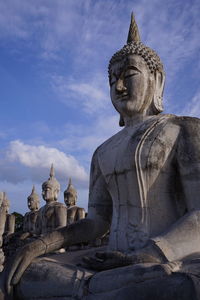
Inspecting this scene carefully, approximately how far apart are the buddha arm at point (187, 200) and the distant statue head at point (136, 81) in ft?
1.99

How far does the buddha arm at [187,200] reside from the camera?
3.28m

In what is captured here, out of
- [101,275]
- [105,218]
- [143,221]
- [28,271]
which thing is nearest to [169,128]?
[143,221]

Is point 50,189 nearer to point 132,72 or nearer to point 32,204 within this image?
point 32,204

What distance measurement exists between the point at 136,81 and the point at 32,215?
48.1 feet

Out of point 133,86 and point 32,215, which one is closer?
point 133,86

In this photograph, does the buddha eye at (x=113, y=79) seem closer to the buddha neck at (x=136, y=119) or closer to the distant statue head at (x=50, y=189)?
the buddha neck at (x=136, y=119)

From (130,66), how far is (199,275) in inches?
96.6

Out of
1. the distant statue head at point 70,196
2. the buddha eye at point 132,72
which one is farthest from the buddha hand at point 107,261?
the distant statue head at point 70,196

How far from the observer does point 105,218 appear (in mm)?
4422

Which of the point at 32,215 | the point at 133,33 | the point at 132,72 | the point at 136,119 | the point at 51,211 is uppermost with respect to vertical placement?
the point at 32,215

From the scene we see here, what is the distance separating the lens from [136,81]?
Result: 4277 mm

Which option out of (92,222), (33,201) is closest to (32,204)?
(33,201)

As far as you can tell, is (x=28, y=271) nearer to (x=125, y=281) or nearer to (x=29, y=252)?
(x=29, y=252)

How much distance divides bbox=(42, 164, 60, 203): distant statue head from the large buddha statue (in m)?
12.9
